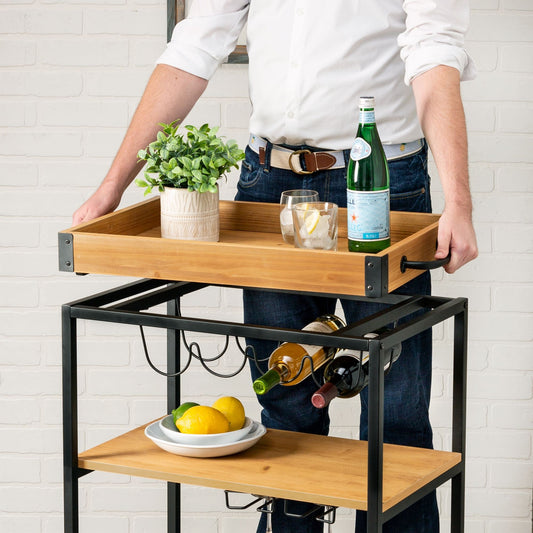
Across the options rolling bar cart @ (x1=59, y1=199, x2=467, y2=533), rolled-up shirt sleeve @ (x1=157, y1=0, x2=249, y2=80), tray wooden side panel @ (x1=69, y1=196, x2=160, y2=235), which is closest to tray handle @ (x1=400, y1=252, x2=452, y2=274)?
rolling bar cart @ (x1=59, y1=199, x2=467, y2=533)

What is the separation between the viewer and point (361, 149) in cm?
154

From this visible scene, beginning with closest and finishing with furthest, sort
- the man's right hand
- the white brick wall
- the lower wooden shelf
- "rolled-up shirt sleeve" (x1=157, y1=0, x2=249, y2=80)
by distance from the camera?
1. the lower wooden shelf
2. the man's right hand
3. "rolled-up shirt sleeve" (x1=157, y1=0, x2=249, y2=80)
4. the white brick wall

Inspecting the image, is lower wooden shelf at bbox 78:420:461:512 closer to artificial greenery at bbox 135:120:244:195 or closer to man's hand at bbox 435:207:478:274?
man's hand at bbox 435:207:478:274

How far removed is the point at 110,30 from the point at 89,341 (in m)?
0.81

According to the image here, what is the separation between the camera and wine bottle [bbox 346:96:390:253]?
1.48 m

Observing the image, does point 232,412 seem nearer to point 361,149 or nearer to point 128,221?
point 128,221

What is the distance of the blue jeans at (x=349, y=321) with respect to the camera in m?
1.89

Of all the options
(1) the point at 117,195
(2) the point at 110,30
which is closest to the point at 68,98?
(2) the point at 110,30

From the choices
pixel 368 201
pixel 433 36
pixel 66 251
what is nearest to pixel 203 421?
pixel 66 251

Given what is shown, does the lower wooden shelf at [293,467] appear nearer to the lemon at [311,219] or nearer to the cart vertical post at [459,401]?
the cart vertical post at [459,401]

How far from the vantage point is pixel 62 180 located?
263 centimetres

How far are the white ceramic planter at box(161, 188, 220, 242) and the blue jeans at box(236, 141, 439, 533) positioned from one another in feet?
1.08

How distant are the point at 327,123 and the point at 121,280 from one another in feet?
3.24

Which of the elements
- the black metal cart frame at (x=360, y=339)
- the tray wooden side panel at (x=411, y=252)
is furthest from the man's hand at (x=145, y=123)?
the tray wooden side panel at (x=411, y=252)
